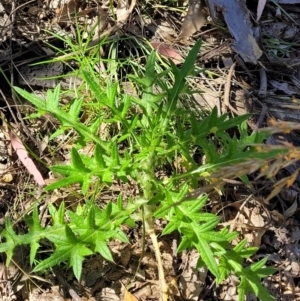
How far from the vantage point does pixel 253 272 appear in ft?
6.54

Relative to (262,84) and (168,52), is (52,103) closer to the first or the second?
(168,52)

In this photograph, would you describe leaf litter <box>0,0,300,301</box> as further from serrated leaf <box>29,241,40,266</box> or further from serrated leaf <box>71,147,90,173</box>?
serrated leaf <box>71,147,90,173</box>

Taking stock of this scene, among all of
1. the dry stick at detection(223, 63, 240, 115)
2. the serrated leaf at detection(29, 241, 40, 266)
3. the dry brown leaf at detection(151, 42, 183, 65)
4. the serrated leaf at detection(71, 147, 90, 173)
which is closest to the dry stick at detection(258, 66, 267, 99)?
the dry stick at detection(223, 63, 240, 115)

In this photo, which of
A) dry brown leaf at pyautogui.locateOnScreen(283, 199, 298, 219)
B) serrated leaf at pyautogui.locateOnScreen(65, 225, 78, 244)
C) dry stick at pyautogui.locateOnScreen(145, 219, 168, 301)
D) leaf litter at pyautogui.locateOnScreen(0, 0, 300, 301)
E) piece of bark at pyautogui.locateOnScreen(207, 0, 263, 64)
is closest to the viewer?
serrated leaf at pyautogui.locateOnScreen(65, 225, 78, 244)

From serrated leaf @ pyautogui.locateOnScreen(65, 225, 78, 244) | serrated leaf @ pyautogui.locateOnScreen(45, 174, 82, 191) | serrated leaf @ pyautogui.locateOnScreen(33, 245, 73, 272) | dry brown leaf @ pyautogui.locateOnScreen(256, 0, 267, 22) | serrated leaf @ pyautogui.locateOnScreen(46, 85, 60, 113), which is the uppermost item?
serrated leaf @ pyautogui.locateOnScreen(46, 85, 60, 113)

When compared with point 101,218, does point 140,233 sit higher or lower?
lower

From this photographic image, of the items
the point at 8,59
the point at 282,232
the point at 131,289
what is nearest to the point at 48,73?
the point at 8,59

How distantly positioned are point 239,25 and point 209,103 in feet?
1.43

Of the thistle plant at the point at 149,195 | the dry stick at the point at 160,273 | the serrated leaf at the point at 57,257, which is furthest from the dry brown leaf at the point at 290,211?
the serrated leaf at the point at 57,257

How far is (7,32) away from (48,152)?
59cm

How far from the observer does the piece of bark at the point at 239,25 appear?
270cm

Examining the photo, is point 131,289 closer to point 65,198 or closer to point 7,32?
point 65,198

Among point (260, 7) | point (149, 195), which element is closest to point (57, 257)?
point (149, 195)

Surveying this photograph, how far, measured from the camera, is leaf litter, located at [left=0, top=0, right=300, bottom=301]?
2258 mm
